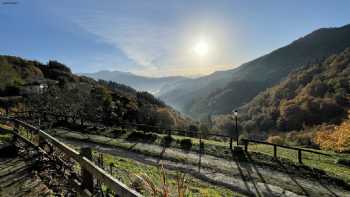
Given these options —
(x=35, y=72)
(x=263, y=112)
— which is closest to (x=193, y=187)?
(x=35, y=72)

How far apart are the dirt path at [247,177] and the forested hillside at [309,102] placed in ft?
259

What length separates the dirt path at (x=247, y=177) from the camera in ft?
35.3

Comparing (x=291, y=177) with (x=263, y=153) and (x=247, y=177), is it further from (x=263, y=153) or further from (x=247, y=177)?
(x=263, y=153)

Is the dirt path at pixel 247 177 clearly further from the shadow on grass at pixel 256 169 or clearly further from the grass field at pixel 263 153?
the grass field at pixel 263 153

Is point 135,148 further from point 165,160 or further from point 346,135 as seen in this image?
point 346,135

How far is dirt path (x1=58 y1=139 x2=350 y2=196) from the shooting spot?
10766mm

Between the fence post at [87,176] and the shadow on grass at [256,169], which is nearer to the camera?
the fence post at [87,176]

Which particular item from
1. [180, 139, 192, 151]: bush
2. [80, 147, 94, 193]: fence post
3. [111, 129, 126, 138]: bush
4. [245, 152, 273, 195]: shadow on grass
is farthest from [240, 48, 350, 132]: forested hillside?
[80, 147, 94, 193]: fence post

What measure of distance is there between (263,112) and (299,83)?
28654mm

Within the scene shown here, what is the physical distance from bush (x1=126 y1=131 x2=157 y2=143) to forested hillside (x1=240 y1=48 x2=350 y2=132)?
76.9m

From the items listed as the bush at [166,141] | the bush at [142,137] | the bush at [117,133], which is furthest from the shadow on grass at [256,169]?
the bush at [117,133]

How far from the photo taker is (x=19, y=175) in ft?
18.8

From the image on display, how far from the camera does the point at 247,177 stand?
40.7 feet

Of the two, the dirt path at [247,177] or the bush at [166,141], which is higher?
the bush at [166,141]
